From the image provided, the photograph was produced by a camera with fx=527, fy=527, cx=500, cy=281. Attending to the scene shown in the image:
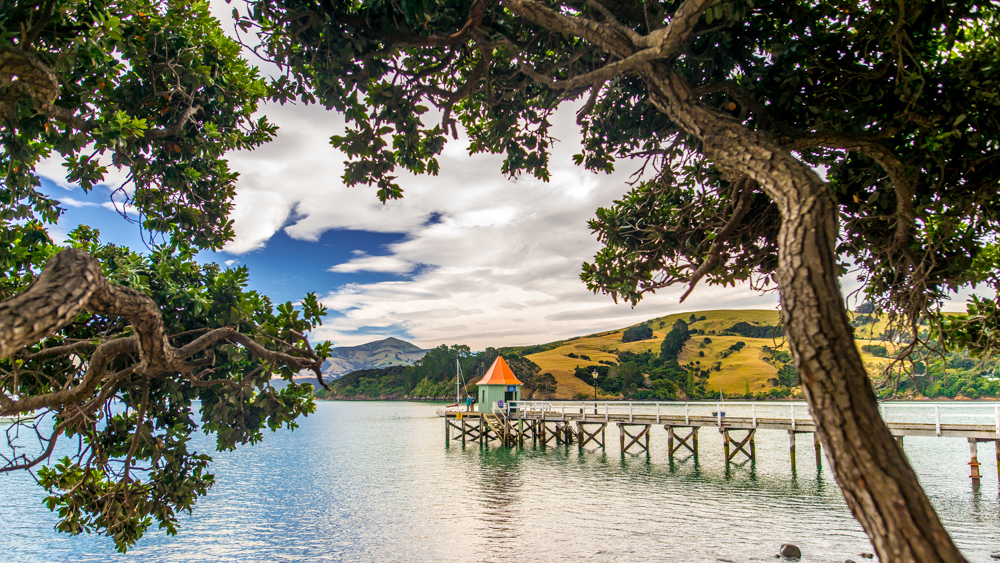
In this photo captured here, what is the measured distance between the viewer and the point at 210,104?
19.6ft

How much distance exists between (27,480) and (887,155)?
112ft

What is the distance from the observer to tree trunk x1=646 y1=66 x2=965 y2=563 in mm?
2273

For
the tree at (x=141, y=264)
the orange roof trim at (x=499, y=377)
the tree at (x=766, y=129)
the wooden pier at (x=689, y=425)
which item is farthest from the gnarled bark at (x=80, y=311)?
the orange roof trim at (x=499, y=377)

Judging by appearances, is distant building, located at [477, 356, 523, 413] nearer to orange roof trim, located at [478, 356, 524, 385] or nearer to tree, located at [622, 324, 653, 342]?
orange roof trim, located at [478, 356, 524, 385]

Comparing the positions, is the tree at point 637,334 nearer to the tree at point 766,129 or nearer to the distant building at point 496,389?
the distant building at point 496,389

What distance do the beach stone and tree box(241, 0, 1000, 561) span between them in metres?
6.54

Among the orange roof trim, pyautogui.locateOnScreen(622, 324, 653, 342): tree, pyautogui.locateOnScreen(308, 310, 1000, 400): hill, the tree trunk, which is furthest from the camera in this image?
pyautogui.locateOnScreen(622, 324, 653, 342): tree

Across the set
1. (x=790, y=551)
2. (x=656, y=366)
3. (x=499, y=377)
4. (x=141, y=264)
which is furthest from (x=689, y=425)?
(x=656, y=366)

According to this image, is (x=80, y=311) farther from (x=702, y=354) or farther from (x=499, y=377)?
(x=702, y=354)

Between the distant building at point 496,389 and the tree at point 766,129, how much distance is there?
30.8 m

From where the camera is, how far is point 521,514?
1655 centimetres

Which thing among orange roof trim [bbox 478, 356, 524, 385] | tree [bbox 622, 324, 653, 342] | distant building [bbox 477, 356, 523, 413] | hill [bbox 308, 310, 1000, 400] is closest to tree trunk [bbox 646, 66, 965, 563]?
orange roof trim [bbox 478, 356, 524, 385]

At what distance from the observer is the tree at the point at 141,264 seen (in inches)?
160

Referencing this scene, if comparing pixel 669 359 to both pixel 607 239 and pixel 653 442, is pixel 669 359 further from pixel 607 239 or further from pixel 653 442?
pixel 607 239
